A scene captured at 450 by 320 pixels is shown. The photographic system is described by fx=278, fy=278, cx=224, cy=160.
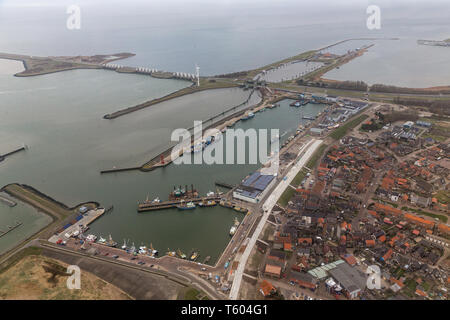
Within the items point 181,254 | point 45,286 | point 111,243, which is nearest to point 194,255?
point 181,254

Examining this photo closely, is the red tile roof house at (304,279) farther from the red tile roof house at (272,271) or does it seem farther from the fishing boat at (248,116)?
the fishing boat at (248,116)

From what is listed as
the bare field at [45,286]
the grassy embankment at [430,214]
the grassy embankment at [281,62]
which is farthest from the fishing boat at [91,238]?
the grassy embankment at [281,62]

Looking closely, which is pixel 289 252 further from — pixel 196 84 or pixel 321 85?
pixel 196 84

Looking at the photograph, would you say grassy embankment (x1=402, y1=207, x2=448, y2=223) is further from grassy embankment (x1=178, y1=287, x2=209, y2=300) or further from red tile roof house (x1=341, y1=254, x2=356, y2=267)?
grassy embankment (x1=178, y1=287, x2=209, y2=300)

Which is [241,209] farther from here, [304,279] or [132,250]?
[132,250]

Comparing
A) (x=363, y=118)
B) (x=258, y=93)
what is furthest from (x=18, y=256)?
(x=258, y=93)

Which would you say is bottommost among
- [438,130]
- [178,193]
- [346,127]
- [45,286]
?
[45,286]
